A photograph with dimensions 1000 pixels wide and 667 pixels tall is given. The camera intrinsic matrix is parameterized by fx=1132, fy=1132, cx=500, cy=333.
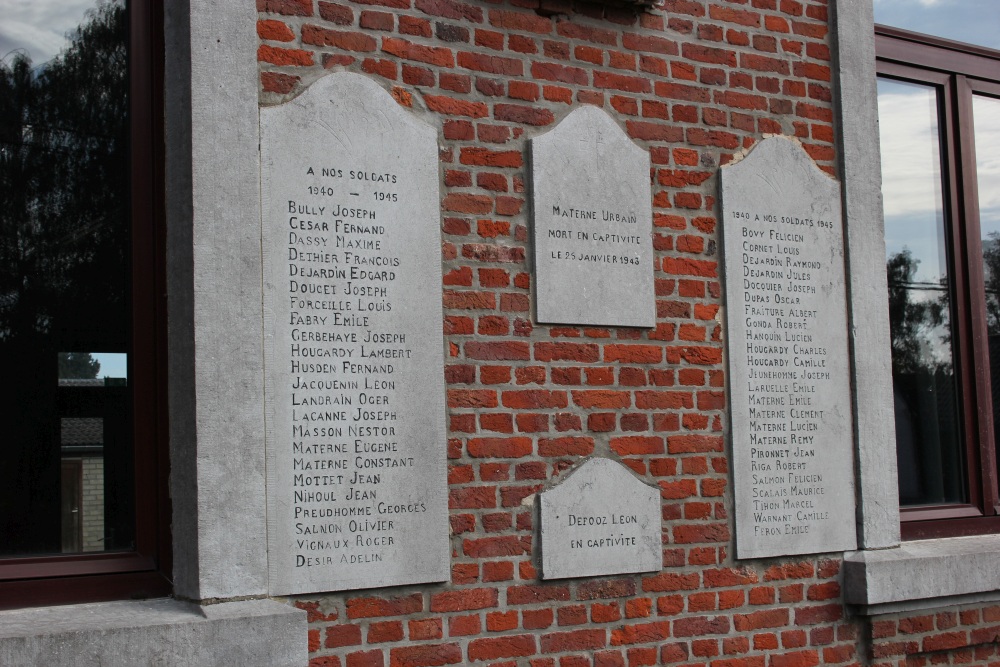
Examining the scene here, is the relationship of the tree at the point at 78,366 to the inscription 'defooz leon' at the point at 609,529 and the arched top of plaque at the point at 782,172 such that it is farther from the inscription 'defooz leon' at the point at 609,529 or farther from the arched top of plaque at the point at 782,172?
the arched top of plaque at the point at 782,172

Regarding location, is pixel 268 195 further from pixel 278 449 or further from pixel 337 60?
pixel 278 449

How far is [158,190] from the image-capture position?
3713 millimetres

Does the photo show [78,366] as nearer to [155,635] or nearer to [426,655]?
[155,635]

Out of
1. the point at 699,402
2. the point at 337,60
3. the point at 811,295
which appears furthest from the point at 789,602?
the point at 337,60

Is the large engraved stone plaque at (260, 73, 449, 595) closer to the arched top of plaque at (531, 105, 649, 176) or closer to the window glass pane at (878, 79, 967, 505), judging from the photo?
the arched top of plaque at (531, 105, 649, 176)

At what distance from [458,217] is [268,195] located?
0.70 meters

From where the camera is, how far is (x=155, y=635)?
10.5 feet

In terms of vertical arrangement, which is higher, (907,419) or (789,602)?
(907,419)

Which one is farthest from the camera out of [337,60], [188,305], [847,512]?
[847,512]

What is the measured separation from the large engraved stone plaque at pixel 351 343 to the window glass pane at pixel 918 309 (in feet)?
8.25

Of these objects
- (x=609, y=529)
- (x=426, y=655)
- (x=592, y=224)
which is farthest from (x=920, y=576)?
(x=426, y=655)

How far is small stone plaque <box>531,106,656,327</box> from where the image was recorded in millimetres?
4109

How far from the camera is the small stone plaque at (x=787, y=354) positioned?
14.7 ft

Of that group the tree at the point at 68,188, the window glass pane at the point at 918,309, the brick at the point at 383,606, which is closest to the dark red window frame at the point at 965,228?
the window glass pane at the point at 918,309
